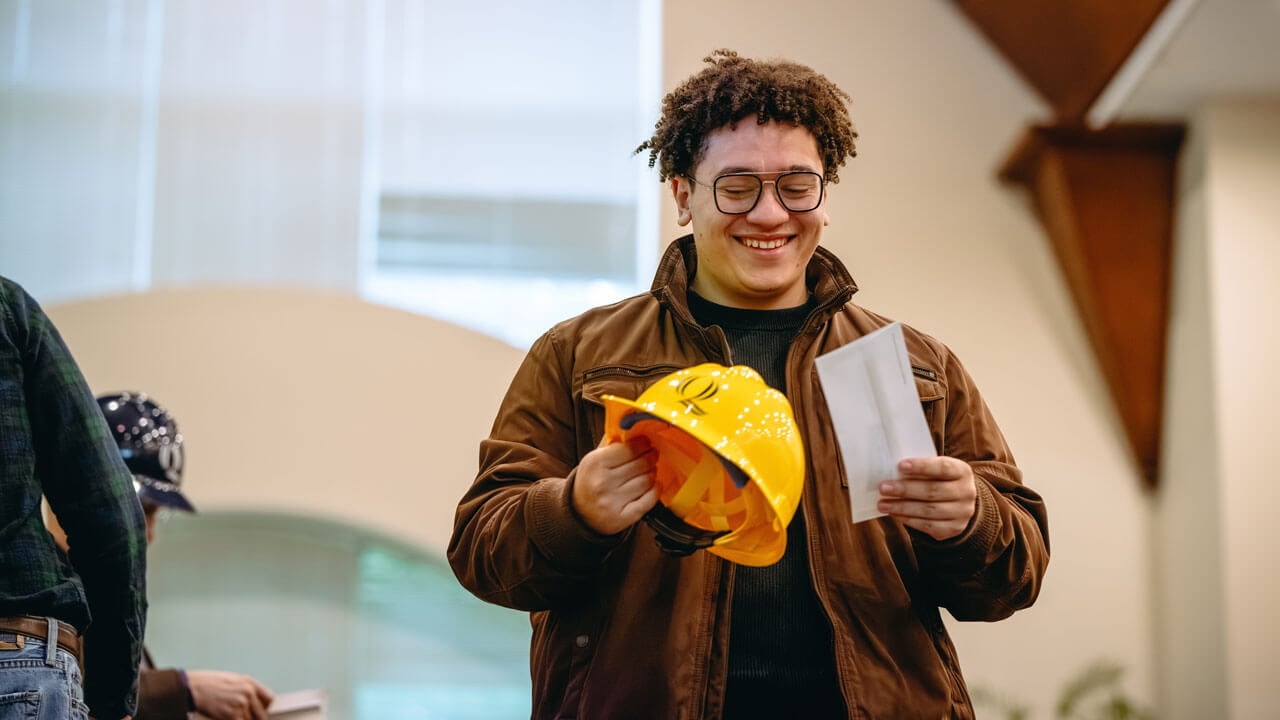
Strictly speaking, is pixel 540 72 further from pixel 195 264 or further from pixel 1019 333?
pixel 1019 333

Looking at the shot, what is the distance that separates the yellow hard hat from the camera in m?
1.41

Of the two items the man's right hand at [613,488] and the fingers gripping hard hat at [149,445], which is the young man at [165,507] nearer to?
the fingers gripping hard hat at [149,445]

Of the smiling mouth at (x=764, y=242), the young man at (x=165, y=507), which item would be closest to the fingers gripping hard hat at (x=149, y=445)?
the young man at (x=165, y=507)

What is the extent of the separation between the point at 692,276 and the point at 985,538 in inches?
25.4

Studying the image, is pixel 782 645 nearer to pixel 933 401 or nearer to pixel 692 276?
pixel 933 401

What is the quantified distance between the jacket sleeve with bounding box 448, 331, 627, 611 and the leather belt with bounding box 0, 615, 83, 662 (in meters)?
0.62

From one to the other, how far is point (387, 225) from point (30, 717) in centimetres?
383

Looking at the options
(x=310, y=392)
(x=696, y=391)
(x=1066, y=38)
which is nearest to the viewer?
(x=696, y=391)

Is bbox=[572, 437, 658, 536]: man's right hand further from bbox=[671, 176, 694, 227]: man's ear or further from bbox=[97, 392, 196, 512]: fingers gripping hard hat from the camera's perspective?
bbox=[97, 392, 196, 512]: fingers gripping hard hat

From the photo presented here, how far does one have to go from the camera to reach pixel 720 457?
1459 mm

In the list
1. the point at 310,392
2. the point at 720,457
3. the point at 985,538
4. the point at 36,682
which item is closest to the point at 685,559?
the point at 720,457

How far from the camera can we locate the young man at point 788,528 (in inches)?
62.9

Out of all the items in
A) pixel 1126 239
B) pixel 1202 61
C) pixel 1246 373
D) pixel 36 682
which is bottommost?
pixel 36 682

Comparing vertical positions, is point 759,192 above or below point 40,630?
above
